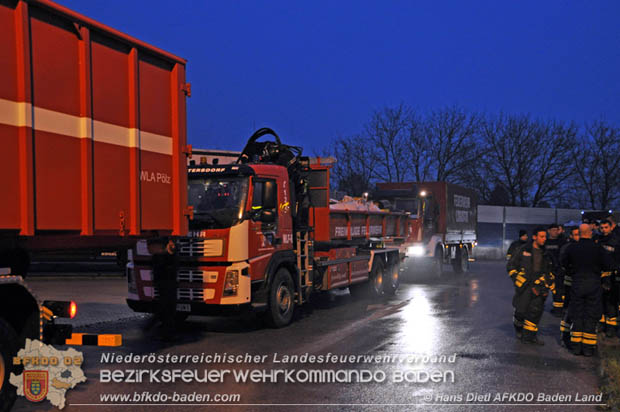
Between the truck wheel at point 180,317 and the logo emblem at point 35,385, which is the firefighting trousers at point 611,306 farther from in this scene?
the logo emblem at point 35,385

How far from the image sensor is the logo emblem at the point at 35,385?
17.0ft

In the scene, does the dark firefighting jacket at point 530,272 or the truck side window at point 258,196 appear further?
the truck side window at point 258,196

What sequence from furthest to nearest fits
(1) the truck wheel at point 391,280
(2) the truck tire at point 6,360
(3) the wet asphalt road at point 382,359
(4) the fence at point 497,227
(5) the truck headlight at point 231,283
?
(4) the fence at point 497,227 → (1) the truck wheel at point 391,280 → (5) the truck headlight at point 231,283 → (3) the wet asphalt road at point 382,359 → (2) the truck tire at point 6,360

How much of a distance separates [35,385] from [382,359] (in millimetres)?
4171

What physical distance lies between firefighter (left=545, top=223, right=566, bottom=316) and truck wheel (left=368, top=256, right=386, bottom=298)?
14.2 ft

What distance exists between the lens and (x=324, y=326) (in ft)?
34.0

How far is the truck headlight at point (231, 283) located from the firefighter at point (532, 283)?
4.25 meters

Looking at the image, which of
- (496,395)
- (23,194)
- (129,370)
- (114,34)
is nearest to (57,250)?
(23,194)

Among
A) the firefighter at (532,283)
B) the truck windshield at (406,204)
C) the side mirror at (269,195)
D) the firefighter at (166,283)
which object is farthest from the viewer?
the truck windshield at (406,204)

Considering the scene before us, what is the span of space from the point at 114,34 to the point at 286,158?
543cm

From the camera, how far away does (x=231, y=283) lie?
9.15 m

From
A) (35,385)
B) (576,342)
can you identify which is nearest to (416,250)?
(576,342)

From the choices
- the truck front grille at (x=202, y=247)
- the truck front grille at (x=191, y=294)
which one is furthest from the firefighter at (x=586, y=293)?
the truck front grille at (x=191, y=294)

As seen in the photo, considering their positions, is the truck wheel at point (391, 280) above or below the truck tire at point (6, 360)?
below
